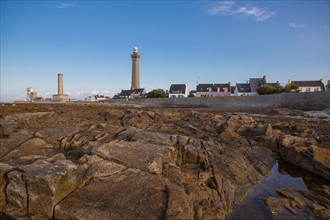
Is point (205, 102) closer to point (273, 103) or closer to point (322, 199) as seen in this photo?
point (273, 103)

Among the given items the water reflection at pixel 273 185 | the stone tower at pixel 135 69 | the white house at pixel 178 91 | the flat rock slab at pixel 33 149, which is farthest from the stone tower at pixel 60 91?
the water reflection at pixel 273 185

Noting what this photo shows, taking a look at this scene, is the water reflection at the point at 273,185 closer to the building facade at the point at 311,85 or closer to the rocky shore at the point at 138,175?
the rocky shore at the point at 138,175

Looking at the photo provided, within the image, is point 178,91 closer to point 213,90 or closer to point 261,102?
point 213,90

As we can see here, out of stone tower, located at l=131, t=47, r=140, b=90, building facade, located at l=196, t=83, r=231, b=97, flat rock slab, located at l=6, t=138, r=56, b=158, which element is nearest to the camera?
flat rock slab, located at l=6, t=138, r=56, b=158

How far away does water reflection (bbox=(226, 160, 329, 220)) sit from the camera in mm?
8211

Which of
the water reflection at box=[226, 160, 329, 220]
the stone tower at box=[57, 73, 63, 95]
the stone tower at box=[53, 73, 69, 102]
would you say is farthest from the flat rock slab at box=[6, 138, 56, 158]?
the stone tower at box=[57, 73, 63, 95]

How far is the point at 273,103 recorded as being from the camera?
55.4 m

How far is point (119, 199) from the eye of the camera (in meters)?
6.58

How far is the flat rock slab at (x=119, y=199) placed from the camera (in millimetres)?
5980

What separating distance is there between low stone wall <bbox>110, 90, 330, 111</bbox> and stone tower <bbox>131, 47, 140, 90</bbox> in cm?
2544

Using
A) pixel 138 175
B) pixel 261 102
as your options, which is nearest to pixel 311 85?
pixel 261 102

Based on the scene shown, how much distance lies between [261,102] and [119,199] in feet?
189

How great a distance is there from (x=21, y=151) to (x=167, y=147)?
20.9 ft

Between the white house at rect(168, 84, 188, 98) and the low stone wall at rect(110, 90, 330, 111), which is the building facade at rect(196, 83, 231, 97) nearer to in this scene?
the white house at rect(168, 84, 188, 98)
